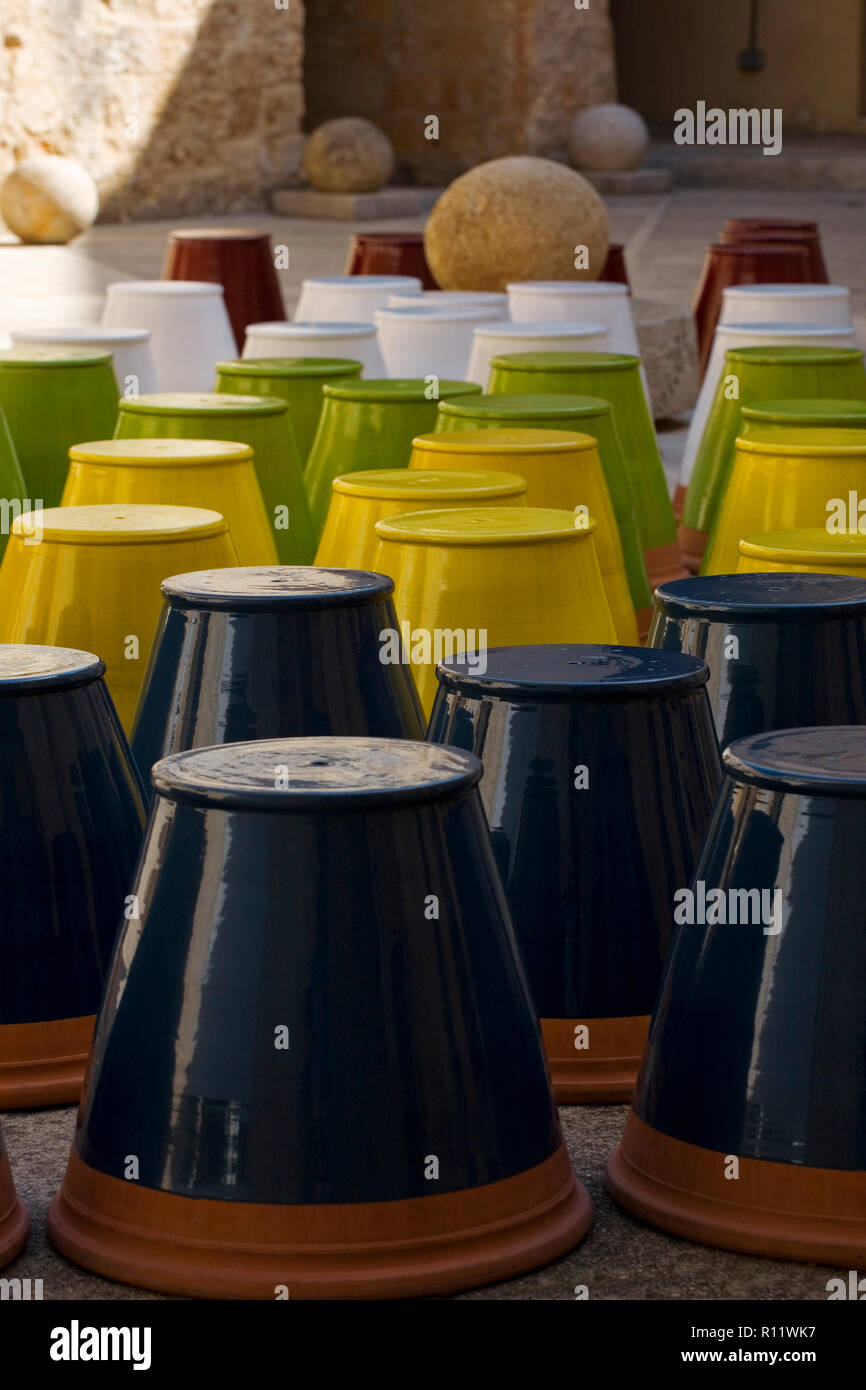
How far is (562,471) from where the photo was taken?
2912mm

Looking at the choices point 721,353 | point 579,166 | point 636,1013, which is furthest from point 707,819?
point 579,166

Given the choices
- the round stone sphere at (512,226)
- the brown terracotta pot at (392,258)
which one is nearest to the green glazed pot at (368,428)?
the round stone sphere at (512,226)

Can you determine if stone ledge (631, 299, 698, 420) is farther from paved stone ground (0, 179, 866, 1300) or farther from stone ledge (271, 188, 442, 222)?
stone ledge (271, 188, 442, 222)

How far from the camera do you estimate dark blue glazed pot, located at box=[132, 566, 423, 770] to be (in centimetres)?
199

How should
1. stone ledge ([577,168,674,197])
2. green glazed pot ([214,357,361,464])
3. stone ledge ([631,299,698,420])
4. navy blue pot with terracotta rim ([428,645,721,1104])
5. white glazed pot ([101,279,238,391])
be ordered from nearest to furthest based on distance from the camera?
navy blue pot with terracotta rim ([428,645,721,1104])
green glazed pot ([214,357,361,464])
white glazed pot ([101,279,238,391])
stone ledge ([631,299,698,420])
stone ledge ([577,168,674,197])

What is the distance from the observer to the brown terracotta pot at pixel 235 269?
19.0 feet

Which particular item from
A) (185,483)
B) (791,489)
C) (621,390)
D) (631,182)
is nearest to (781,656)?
(791,489)

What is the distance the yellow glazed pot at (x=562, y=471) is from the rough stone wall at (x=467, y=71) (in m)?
12.3

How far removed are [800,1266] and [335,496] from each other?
1.43 m

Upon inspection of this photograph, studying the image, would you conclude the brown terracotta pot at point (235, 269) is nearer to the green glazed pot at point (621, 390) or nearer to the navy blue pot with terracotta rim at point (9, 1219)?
the green glazed pot at point (621, 390)

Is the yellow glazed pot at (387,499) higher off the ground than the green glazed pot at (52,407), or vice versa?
the green glazed pot at (52,407)

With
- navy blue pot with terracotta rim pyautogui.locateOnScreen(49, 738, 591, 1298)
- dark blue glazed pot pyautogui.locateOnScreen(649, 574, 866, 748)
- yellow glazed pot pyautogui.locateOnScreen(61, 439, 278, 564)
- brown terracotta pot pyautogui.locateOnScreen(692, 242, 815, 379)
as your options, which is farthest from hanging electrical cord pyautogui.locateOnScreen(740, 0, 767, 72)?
navy blue pot with terracotta rim pyautogui.locateOnScreen(49, 738, 591, 1298)

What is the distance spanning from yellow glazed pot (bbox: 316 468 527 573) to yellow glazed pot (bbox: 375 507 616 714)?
0.22 metres
